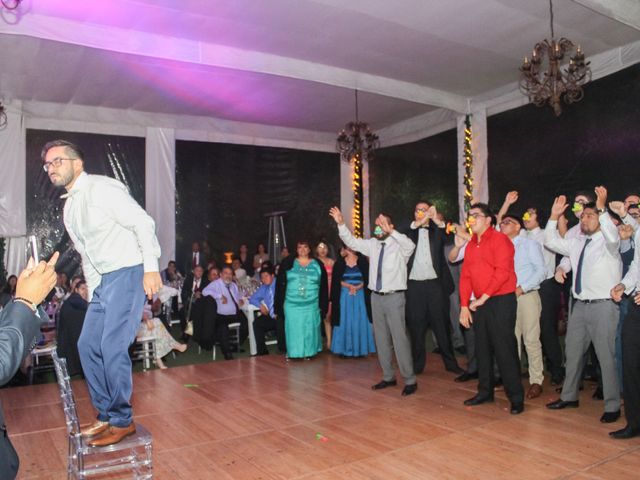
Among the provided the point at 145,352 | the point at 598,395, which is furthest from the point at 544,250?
the point at 145,352

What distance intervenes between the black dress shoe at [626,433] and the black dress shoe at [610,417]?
1.06ft

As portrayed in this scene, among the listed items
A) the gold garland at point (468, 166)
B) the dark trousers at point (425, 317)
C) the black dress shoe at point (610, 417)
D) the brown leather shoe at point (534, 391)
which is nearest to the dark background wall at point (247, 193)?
the gold garland at point (468, 166)

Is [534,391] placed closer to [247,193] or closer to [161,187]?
[161,187]

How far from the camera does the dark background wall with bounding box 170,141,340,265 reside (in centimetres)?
1099

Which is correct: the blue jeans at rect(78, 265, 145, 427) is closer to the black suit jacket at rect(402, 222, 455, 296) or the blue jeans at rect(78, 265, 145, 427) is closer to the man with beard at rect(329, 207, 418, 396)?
the man with beard at rect(329, 207, 418, 396)

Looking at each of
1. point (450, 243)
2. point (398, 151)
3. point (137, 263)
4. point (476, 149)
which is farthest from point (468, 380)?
point (398, 151)

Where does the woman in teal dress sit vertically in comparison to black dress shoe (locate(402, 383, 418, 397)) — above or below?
above

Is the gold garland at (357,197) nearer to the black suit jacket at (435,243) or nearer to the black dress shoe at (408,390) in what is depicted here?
the black suit jacket at (435,243)

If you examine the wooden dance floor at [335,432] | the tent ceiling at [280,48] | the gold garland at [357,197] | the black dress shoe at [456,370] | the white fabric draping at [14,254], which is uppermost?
the tent ceiling at [280,48]

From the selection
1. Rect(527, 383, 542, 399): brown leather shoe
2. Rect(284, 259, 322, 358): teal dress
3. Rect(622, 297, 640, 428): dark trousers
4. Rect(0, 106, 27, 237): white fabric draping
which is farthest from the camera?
Rect(0, 106, 27, 237): white fabric draping

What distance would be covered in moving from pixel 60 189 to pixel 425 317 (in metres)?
7.03

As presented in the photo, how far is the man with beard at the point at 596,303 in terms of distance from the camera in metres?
3.84

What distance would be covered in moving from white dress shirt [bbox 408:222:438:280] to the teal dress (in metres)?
1.43

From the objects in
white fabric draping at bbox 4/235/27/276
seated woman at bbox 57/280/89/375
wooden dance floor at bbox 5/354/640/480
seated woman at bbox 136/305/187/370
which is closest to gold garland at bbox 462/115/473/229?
wooden dance floor at bbox 5/354/640/480
